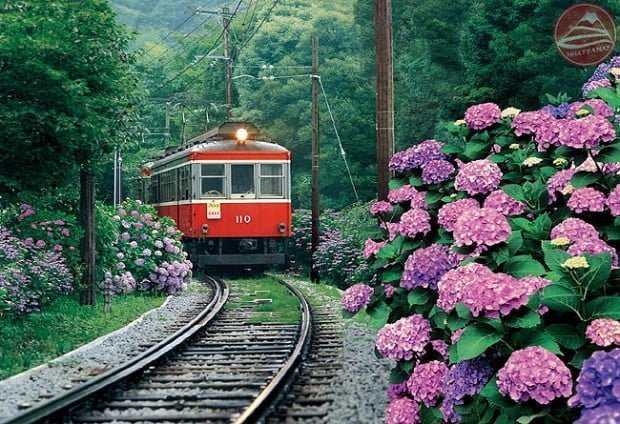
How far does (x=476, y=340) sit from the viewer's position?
4.83 metres

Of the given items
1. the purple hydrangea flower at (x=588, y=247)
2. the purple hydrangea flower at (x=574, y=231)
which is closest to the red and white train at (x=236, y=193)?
the purple hydrangea flower at (x=574, y=231)

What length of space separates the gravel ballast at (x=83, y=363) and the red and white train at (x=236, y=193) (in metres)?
7.24

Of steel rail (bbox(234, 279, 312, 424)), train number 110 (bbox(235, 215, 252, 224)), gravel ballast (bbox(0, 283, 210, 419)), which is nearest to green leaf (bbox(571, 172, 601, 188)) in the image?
steel rail (bbox(234, 279, 312, 424))

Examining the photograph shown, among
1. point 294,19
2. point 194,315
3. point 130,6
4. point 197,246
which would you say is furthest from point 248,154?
point 130,6

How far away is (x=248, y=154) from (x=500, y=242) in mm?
18776

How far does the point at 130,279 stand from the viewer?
19.2 m

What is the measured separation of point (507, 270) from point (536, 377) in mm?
1014

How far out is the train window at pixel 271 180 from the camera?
24062 millimetres

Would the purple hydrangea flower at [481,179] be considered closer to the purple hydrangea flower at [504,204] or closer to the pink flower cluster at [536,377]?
the purple hydrangea flower at [504,204]

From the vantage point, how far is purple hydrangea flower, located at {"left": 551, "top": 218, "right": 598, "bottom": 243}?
17.7ft

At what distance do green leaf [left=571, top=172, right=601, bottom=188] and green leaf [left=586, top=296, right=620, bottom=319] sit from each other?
1.21 m

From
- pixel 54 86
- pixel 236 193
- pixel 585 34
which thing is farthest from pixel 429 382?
pixel 236 193

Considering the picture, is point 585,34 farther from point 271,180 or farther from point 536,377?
point 536,377

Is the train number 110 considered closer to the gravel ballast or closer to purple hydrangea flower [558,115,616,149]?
A: the gravel ballast
